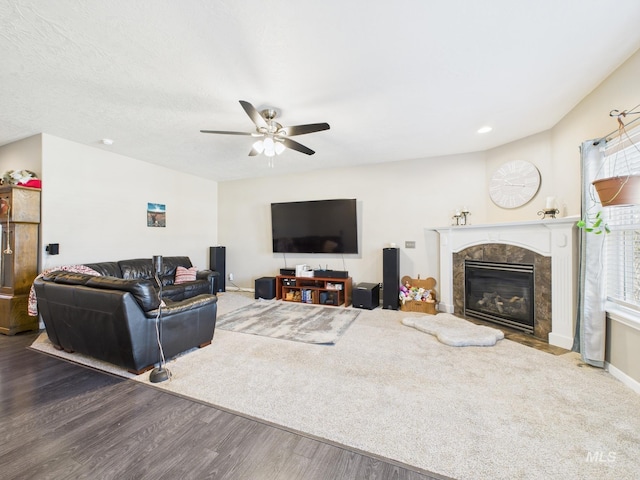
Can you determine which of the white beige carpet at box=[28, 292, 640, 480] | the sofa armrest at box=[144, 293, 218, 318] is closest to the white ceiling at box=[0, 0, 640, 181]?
the sofa armrest at box=[144, 293, 218, 318]

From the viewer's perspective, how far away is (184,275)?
15.8 ft

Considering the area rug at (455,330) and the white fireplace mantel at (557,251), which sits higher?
the white fireplace mantel at (557,251)

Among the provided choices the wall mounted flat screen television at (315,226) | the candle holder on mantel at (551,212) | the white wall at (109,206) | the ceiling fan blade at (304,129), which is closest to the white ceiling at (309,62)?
the ceiling fan blade at (304,129)

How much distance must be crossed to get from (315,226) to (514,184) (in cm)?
334

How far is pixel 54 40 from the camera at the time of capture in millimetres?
1918

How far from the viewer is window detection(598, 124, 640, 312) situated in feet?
A: 7.14

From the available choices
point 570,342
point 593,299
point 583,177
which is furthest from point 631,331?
point 583,177

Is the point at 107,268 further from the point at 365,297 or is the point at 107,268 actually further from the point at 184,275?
the point at 365,297

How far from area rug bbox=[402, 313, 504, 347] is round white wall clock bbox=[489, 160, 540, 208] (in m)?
1.91

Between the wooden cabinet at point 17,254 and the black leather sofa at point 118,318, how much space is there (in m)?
1.02

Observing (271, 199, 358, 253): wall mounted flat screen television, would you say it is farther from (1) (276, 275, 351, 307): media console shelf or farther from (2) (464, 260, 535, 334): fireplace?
(2) (464, 260, 535, 334): fireplace

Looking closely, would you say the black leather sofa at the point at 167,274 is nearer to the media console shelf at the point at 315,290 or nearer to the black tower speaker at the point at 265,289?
the black tower speaker at the point at 265,289

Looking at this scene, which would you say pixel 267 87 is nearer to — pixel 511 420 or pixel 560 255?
pixel 511 420

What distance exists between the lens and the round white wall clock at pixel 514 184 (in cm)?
362
